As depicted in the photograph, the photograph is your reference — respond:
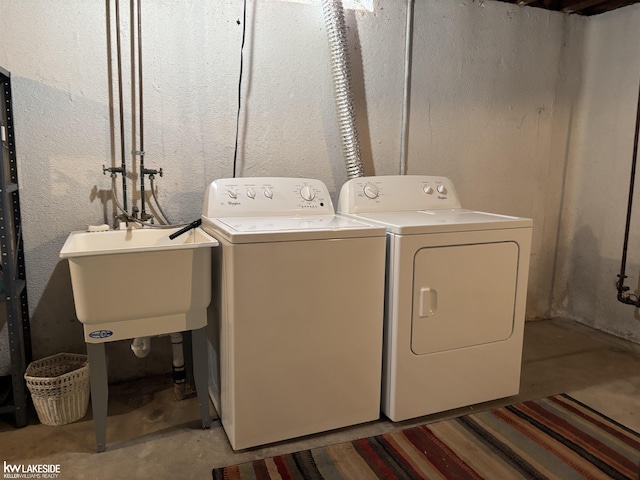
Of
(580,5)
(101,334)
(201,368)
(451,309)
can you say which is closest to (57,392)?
(101,334)

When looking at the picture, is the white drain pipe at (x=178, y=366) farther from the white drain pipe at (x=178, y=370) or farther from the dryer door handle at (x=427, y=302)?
the dryer door handle at (x=427, y=302)

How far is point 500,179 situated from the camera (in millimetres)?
3090

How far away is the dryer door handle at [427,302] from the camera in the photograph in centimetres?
192

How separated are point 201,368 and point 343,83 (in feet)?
5.07

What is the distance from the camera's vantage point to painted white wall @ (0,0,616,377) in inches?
82.7

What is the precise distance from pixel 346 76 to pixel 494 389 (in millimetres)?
1677

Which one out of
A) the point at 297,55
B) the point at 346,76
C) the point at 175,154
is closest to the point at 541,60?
Result: the point at 346,76

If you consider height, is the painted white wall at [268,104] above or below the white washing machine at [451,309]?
above

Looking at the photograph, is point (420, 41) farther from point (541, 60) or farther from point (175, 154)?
point (175, 154)

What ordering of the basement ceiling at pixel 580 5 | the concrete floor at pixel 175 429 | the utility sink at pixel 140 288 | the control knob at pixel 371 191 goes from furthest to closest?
the basement ceiling at pixel 580 5
the control knob at pixel 371 191
the concrete floor at pixel 175 429
the utility sink at pixel 140 288

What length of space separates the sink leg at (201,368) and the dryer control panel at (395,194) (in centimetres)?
91

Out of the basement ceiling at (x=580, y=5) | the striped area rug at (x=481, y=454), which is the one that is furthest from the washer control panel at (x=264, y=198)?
the basement ceiling at (x=580, y=5)

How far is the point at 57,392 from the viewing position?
1.93 metres

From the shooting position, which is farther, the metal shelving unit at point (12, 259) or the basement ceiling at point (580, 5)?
the basement ceiling at point (580, 5)
